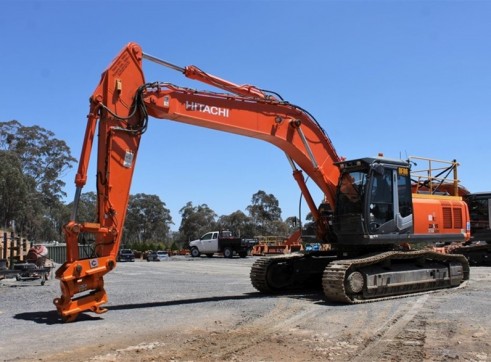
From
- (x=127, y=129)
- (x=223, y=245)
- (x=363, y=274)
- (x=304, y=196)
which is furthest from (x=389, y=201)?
(x=223, y=245)

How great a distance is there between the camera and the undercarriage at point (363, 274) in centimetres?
1157

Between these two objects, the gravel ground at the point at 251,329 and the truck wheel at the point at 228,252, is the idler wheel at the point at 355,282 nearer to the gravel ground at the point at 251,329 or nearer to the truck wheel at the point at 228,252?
the gravel ground at the point at 251,329

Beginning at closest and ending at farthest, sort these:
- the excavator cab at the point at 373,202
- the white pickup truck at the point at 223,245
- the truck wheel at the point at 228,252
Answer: the excavator cab at the point at 373,202, the white pickup truck at the point at 223,245, the truck wheel at the point at 228,252

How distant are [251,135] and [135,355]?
6.59 metres

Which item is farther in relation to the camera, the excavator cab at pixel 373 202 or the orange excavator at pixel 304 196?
the excavator cab at pixel 373 202

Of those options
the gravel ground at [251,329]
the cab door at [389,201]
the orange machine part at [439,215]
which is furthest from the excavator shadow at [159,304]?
the orange machine part at [439,215]

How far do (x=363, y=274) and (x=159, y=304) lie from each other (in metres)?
4.73

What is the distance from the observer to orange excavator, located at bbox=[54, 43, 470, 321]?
9922 millimetres

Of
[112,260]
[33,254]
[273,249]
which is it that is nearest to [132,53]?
[112,260]

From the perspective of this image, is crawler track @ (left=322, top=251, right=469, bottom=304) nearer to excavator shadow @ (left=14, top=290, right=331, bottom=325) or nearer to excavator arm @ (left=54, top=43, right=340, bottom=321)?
excavator shadow @ (left=14, top=290, right=331, bottom=325)

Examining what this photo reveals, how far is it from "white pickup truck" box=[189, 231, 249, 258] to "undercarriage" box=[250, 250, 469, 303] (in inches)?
1087

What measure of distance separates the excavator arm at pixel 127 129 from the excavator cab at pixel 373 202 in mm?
630

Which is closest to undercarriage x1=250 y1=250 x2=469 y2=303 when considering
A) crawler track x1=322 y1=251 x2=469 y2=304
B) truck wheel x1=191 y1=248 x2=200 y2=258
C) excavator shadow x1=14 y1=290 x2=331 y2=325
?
crawler track x1=322 y1=251 x2=469 y2=304

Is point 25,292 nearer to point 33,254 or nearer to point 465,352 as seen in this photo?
point 33,254
